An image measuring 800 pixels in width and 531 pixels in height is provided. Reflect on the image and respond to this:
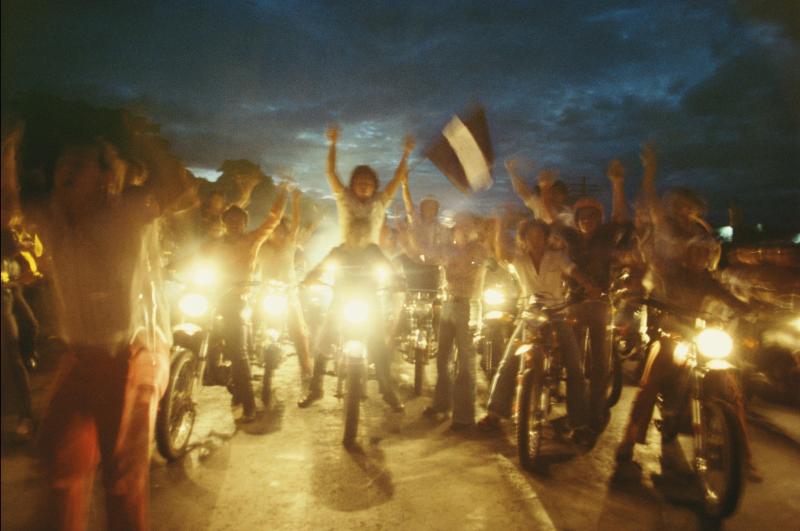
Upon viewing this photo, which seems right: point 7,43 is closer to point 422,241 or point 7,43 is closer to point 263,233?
point 263,233

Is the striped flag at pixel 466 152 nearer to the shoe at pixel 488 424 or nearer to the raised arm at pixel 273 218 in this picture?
the raised arm at pixel 273 218

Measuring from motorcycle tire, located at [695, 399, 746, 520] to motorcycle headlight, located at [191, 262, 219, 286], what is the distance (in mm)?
4698

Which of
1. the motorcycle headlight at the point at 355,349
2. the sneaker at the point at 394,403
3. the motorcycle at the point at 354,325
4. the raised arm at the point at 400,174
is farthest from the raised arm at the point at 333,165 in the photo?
the sneaker at the point at 394,403

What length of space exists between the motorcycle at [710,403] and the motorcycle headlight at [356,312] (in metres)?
2.67

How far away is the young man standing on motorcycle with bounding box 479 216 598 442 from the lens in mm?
5285

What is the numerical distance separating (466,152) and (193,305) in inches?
148

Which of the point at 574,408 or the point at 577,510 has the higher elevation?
the point at 574,408

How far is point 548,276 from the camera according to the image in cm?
534

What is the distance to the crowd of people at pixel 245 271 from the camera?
2.59 metres

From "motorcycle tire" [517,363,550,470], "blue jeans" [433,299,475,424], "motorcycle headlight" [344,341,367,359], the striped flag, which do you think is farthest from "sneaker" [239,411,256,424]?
the striped flag

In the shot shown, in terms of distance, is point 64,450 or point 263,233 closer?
point 64,450

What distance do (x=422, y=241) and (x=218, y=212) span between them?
8.91 ft

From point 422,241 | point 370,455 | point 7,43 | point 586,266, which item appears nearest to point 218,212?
point 422,241

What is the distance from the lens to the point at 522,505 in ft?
13.5
